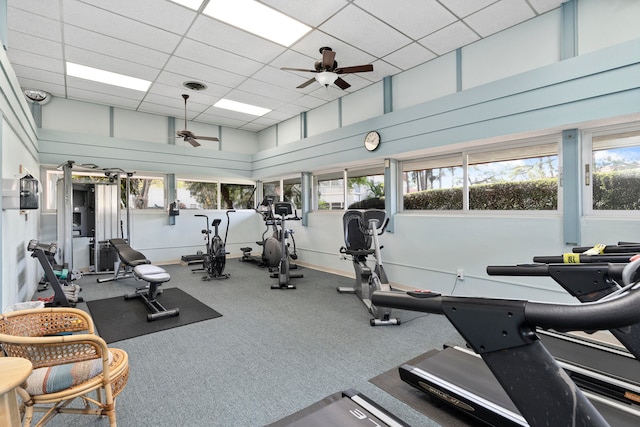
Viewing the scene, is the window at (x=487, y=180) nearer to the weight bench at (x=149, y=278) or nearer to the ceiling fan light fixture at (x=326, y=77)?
the ceiling fan light fixture at (x=326, y=77)

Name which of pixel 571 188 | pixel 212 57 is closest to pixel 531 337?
pixel 571 188

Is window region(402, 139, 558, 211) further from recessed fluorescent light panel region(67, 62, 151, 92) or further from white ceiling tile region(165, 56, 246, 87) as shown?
recessed fluorescent light panel region(67, 62, 151, 92)

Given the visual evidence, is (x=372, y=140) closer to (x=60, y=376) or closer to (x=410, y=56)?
(x=410, y=56)

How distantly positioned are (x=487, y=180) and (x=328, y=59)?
2.72 meters

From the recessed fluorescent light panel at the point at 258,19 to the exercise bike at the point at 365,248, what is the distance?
258cm

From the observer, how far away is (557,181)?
11.8 feet

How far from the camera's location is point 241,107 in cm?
680

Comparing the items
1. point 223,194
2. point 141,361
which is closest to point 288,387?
point 141,361

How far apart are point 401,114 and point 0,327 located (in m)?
4.87

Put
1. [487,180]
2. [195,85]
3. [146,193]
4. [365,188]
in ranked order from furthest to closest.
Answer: [146,193] → [365,188] → [195,85] → [487,180]

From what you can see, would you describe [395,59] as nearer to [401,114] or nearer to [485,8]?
[401,114]

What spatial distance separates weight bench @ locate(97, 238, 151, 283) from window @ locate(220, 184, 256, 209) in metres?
3.08

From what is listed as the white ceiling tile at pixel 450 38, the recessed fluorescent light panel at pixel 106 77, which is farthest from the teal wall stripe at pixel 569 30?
the recessed fluorescent light panel at pixel 106 77

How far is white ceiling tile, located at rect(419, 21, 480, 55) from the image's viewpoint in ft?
12.6
